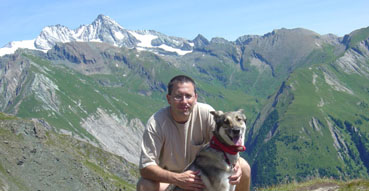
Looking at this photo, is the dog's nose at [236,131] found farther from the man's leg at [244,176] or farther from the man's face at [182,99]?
the man's face at [182,99]

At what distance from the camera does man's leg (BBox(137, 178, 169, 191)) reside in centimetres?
1170

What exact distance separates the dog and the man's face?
111cm

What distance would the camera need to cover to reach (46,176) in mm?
84375

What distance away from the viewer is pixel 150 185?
11.7 meters

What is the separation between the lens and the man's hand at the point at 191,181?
1080 cm

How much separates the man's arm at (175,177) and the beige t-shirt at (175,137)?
235mm

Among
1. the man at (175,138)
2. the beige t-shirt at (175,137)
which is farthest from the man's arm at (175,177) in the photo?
the beige t-shirt at (175,137)

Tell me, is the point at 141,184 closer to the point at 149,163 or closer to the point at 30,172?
the point at 149,163

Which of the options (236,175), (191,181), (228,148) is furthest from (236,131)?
(191,181)

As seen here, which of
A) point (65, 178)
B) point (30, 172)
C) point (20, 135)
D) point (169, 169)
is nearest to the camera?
point (169, 169)

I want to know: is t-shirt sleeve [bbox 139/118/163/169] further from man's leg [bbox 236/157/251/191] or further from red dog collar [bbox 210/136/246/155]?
man's leg [bbox 236/157/251/191]

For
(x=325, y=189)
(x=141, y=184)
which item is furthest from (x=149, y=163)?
(x=325, y=189)

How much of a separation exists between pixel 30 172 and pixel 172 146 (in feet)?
259

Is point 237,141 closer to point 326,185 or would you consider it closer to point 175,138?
point 175,138
